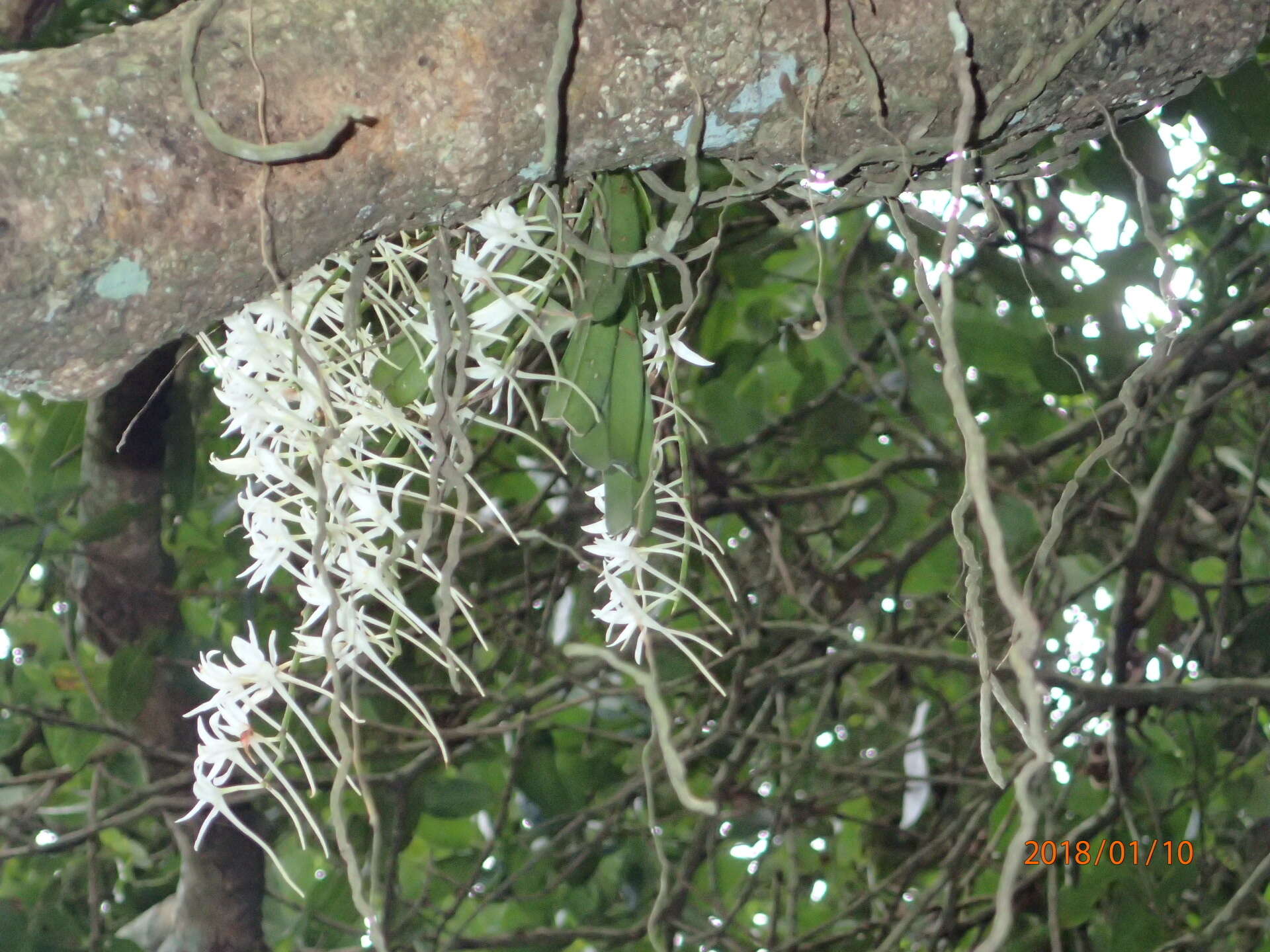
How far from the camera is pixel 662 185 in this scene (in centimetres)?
56

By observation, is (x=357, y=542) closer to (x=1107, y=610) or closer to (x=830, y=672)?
(x=830, y=672)

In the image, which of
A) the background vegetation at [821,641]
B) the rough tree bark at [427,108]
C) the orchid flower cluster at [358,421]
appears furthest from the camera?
the background vegetation at [821,641]

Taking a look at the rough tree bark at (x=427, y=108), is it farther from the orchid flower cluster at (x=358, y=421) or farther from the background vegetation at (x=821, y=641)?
the background vegetation at (x=821, y=641)

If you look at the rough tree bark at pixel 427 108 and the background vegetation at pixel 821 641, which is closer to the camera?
the rough tree bark at pixel 427 108

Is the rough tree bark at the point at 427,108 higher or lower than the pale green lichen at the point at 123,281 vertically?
higher

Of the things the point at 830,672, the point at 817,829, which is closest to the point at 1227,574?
the point at 830,672

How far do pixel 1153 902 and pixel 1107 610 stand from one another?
0.74 meters
